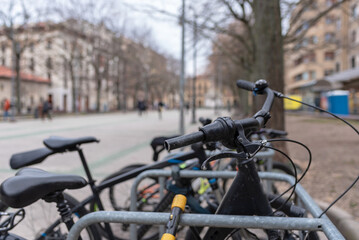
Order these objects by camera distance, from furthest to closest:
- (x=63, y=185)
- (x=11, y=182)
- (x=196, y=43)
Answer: (x=196, y=43) → (x=63, y=185) → (x=11, y=182)

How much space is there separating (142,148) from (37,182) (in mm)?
7649

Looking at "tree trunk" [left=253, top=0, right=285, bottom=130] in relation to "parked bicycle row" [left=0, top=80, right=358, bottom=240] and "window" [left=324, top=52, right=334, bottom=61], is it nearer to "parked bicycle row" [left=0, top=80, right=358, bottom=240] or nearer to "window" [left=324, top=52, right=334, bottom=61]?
"parked bicycle row" [left=0, top=80, right=358, bottom=240]

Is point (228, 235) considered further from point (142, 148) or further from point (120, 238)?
point (142, 148)

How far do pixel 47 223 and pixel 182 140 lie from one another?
232 centimetres

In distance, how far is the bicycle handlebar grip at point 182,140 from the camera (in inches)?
40.7

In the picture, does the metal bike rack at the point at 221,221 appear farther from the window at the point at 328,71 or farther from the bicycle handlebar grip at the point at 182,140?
the window at the point at 328,71

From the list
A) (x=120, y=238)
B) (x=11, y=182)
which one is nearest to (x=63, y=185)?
(x=11, y=182)

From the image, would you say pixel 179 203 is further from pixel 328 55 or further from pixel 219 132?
pixel 328 55

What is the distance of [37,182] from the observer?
5.35 ft

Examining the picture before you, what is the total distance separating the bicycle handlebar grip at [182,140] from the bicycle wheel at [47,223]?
911 mm

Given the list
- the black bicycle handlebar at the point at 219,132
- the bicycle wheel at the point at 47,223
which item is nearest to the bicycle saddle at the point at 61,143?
the bicycle wheel at the point at 47,223

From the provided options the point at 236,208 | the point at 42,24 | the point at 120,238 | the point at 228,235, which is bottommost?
the point at 120,238

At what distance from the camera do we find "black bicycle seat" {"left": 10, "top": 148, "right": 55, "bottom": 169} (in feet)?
7.64

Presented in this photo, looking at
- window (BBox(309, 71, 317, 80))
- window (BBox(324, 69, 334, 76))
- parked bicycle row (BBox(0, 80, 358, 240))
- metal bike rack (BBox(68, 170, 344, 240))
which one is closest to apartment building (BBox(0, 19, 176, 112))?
window (BBox(309, 71, 317, 80))
